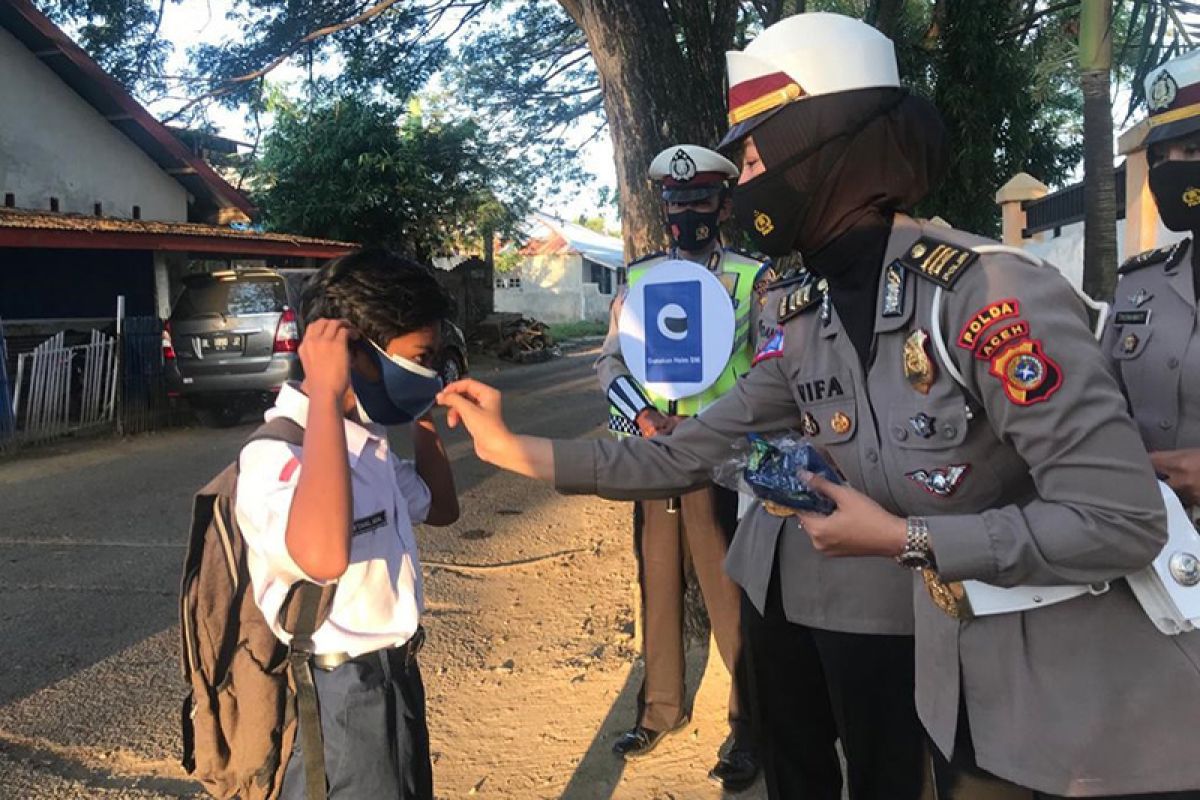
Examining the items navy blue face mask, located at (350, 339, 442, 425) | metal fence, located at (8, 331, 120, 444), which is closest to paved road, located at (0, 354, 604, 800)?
metal fence, located at (8, 331, 120, 444)

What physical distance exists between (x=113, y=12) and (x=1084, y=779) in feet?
40.9

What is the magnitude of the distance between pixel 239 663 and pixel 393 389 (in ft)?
2.11

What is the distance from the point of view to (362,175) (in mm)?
17062

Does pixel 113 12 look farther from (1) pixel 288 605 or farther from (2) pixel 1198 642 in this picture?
(2) pixel 1198 642

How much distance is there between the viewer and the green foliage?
17109 millimetres

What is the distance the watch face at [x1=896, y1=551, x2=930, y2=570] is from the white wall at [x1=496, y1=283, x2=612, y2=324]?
37.9 meters

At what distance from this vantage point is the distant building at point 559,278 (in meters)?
40.0

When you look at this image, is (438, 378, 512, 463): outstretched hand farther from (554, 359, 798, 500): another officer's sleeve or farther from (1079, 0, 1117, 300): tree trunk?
(1079, 0, 1117, 300): tree trunk

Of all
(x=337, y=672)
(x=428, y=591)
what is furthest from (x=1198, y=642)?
(x=428, y=591)

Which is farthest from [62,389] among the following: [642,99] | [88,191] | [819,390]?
[819,390]

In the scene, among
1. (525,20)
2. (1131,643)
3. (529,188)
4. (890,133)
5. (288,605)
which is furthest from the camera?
(529,188)

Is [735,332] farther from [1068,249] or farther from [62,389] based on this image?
[62,389]

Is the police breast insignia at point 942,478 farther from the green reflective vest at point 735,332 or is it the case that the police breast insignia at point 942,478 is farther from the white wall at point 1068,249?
the white wall at point 1068,249

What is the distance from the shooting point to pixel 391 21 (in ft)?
36.8
